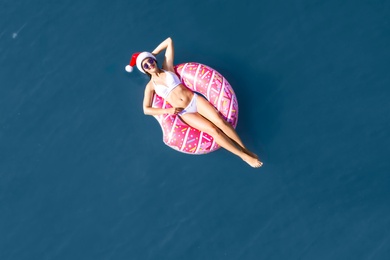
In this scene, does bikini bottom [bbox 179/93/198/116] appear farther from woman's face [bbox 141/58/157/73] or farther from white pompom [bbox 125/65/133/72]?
white pompom [bbox 125/65/133/72]

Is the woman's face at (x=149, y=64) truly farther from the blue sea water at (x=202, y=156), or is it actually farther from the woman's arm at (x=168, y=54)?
the blue sea water at (x=202, y=156)

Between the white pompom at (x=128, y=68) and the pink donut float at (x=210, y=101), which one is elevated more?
the white pompom at (x=128, y=68)

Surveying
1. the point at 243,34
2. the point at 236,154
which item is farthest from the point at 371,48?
the point at 236,154

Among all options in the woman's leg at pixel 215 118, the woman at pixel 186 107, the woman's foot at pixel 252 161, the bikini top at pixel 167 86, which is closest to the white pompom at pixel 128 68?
the woman at pixel 186 107

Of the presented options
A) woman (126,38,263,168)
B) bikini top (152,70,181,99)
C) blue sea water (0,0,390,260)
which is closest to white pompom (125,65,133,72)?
blue sea water (0,0,390,260)

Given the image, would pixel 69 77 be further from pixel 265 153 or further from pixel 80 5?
pixel 265 153

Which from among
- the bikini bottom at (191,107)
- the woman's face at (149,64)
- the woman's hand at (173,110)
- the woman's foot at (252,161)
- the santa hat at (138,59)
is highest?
the santa hat at (138,59)

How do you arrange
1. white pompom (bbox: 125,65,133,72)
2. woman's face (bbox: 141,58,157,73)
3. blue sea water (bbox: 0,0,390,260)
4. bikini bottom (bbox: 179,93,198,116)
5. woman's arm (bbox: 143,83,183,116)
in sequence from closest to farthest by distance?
woman's face (bbox: 141,58,157,73), woman's arm (bbox: 143,83,183,116), bikini bottom (bbox: 179,93,198,116), blue sea water (bbox: 0,0,390,260), white pompom (bbox: 125,65,133,72)
